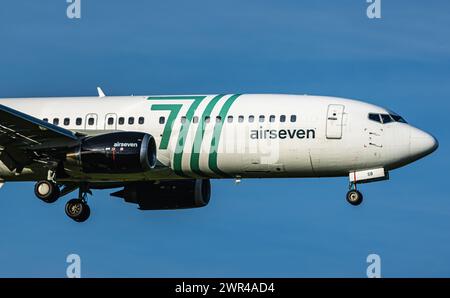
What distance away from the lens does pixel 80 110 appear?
178 feet

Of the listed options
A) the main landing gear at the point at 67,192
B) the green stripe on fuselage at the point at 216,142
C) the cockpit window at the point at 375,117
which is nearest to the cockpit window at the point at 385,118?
the cockpit window at the point at 375,117

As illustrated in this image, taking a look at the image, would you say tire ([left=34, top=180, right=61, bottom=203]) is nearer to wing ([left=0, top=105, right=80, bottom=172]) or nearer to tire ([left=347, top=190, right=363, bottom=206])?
wing ([left=0, top=105, right=80, bottom=172])

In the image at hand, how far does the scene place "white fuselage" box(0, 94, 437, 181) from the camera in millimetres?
50656

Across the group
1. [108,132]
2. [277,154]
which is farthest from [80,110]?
[277,154]

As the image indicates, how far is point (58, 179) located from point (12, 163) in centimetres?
212

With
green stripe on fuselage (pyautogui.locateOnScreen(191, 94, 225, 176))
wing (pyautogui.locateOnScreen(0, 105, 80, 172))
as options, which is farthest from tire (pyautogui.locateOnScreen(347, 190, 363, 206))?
wing (pyautogui.locateOnScreen(0, 105, 80, 172))

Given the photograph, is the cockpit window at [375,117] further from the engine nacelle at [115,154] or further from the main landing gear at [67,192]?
the main landing gear at [67,192]

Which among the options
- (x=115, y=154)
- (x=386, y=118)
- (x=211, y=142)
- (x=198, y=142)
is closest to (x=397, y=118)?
(x=386, y=118)

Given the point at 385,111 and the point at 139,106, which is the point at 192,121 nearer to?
the point at 139,106

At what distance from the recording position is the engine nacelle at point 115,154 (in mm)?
49406
